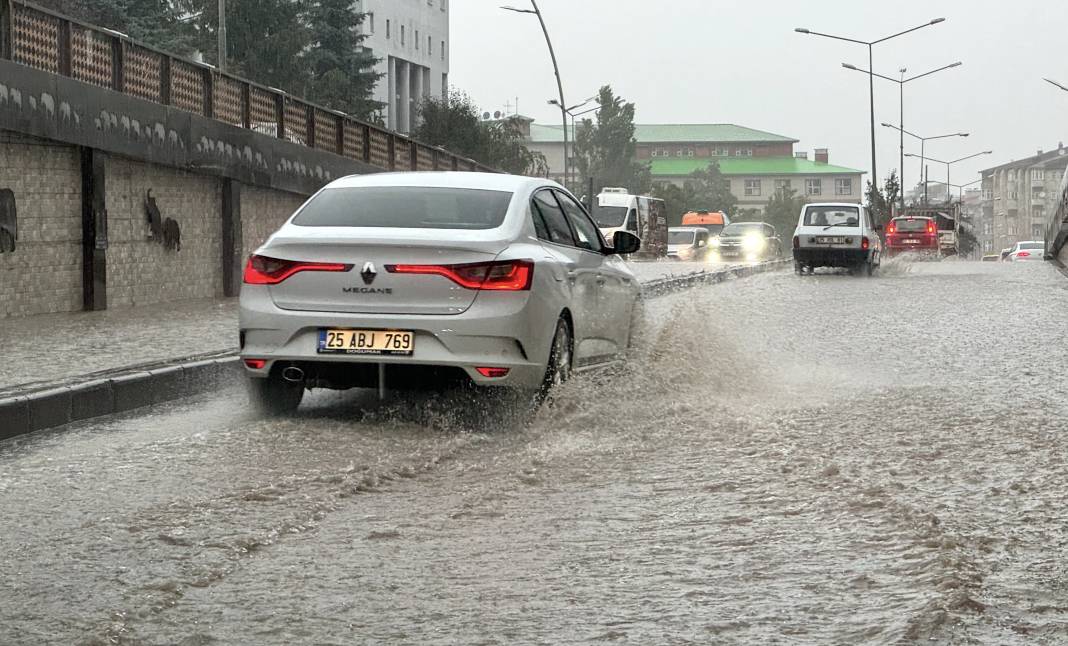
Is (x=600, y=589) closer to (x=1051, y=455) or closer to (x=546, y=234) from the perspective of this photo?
(x=1051, y=455)

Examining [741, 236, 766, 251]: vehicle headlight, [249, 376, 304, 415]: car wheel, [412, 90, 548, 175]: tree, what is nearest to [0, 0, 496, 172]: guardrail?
[249, 376, 304, 415]: car wheel

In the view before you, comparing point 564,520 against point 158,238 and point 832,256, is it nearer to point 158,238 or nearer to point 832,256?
point 158,238

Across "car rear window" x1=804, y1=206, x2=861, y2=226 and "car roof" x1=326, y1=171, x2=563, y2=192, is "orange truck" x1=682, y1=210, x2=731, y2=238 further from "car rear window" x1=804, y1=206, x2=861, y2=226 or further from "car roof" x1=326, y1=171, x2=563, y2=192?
"car roof" x1=326, y1=171, x2=563, y2=192

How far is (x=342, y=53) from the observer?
77.6 meters

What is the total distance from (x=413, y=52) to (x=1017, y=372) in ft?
305

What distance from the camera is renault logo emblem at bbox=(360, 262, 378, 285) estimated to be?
855cm

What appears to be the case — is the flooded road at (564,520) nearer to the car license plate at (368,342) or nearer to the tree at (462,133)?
the car license plate at (368,342)

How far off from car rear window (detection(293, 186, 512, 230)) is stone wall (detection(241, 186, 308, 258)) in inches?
555

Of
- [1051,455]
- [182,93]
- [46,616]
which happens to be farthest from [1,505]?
[182,93]

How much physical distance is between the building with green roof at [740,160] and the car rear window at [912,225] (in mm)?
113501

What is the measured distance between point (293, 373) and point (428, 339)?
819mm

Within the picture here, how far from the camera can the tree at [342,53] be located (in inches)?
2955

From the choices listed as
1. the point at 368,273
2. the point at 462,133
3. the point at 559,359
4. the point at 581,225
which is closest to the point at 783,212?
the point at 462,133

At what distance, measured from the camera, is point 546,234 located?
9.66m
